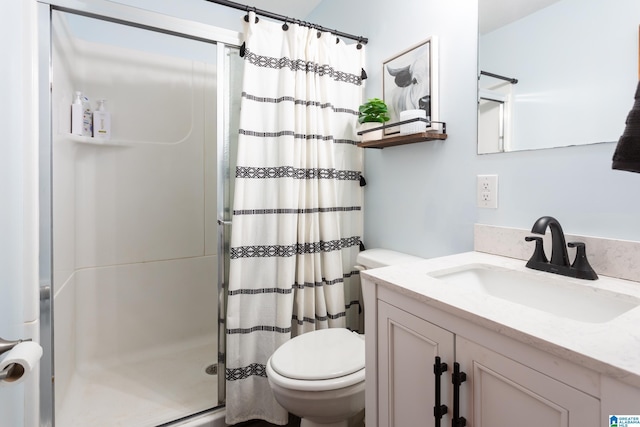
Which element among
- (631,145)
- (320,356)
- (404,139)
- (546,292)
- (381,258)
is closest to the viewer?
(631,145)

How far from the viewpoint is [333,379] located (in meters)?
1.11

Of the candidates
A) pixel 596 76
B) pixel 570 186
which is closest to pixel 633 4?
pixel 596 76

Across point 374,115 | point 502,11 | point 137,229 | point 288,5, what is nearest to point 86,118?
point 137,229

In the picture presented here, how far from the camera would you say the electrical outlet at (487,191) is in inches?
46.4

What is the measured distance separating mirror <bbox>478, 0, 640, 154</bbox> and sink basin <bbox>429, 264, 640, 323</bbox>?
43cm

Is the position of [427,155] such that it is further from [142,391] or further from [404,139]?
[142,391]

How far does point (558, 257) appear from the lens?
924mm

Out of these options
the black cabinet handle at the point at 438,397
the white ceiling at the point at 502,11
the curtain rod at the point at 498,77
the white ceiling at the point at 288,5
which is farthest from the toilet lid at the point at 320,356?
the white ceiling at the point at 288,5

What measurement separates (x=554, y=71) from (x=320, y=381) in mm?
1289

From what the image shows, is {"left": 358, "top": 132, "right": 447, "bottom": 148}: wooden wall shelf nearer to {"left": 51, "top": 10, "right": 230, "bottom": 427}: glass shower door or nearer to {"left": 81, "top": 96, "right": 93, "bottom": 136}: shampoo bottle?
{"left": 51, "top": 10, "right": 230, "bottom": 427}: glass shower door

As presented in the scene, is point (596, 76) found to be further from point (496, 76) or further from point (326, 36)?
point (326, 36)

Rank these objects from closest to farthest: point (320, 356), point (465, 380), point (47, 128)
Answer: point (465, 380) < point (47, 128) < point (320, 356)

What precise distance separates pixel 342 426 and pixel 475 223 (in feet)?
3.19

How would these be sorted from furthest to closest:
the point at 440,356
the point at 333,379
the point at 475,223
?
the point at 475,223 → the point at 333,379 → the point at 440,356
